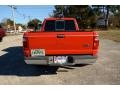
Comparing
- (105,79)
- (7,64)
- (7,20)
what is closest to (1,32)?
(7,64)

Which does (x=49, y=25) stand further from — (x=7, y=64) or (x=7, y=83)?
(x=7, y=83)

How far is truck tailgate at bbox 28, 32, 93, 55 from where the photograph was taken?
739cm

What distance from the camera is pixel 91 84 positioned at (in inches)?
272

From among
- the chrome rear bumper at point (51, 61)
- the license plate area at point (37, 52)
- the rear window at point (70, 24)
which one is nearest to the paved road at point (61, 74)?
the chrome rear bumper at point (51, 61)

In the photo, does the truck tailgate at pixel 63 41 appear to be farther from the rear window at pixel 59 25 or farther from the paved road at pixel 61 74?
the rear window at pixel 59 25

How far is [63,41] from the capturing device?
7441 millimetres

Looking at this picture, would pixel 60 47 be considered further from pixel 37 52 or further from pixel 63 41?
pixel 37 52

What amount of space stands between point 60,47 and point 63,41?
0.19m

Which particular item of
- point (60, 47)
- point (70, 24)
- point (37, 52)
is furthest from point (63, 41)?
point (70, 24)

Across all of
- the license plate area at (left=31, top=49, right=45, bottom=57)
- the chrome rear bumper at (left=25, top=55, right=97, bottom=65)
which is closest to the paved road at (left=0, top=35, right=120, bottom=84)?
the chrome rear bumper at (left=25, top=55, right=97, bottom=65)

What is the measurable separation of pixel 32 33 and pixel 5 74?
185 cm

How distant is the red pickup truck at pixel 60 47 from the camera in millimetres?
7406

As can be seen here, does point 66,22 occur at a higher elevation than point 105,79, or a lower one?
higher

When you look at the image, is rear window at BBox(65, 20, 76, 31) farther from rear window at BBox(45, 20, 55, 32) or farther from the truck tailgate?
the truck tailgate
